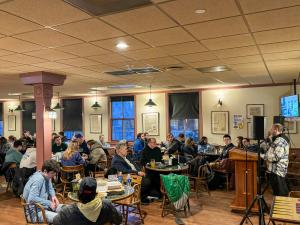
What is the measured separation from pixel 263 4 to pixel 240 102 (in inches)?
278

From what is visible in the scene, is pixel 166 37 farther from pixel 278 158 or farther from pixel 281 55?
pixel 278 158

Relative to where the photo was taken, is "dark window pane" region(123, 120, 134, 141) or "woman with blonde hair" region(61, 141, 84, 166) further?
"dark window pane" region(123, 120, 134, 141)

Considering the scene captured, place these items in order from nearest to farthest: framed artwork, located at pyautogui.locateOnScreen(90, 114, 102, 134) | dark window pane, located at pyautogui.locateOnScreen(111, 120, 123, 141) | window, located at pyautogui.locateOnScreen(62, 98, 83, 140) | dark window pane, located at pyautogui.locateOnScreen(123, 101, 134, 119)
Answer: dark window pane, located at pyautogui.locateOnScreen(123, 101, 134, 119), dark window pane, located at pyautogui.locateOnScreen(111, 120, 123, 141), framed artwork, located at pyautogui.locateOnScreen(90, 114, 102, 134), window, located at pyautogui.locateOnScreen(62, 98, 83, 140)

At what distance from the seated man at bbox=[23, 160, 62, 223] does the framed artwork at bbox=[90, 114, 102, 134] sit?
27.0 feet

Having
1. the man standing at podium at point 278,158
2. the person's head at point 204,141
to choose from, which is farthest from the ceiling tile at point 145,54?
the person's head at point 204,141

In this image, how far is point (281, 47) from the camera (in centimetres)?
404

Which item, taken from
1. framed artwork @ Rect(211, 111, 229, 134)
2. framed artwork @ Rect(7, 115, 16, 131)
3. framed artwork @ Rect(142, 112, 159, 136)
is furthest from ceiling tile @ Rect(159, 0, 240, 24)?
framed artwork @ Rect(7, 115, 16, 131)

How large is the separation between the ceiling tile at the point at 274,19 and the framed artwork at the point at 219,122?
644cm

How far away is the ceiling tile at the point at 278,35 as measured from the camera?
3252mm

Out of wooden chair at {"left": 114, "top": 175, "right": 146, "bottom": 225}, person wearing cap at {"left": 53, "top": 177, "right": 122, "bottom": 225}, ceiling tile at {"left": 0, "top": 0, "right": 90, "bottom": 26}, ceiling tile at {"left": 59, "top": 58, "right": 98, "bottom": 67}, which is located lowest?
wooden chair at {"left": 114, "top": 175, "right": 146, "bottom": 225}

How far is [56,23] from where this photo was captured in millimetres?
2875

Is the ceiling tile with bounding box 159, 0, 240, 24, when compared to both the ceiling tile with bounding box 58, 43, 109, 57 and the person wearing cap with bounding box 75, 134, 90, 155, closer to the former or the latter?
the ceiling tile with bounding box 58, 43, 109, 57

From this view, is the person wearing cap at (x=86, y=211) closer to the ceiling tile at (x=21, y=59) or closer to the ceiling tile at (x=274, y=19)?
the ceiling tile at (x=274, y=19)

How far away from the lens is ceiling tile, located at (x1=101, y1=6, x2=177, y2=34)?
8.54 feet
